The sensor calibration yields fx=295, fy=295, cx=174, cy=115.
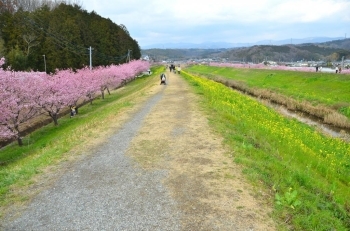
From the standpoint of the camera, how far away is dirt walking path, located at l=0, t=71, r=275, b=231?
19.6 feet

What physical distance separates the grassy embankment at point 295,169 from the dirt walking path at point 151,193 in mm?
500

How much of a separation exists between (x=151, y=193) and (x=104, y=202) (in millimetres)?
1121

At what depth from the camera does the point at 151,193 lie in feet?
23.5

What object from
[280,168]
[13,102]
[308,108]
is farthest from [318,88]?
[13,102]

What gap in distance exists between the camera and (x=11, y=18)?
5491cm

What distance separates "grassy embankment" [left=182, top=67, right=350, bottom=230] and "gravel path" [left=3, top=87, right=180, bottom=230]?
8.27ft

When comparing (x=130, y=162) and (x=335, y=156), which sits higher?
(x=130, y=162)

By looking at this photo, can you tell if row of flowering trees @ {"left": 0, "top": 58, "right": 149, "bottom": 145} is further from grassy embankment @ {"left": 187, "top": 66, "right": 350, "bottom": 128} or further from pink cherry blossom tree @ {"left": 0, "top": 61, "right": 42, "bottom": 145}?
grassy embankment @ {"left": 187, "top": 66, "right": 350, "bottom": 128}

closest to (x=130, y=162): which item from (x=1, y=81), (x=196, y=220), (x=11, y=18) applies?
(x=196, y=220)

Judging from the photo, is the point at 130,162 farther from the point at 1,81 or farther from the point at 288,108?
the point at 288,108

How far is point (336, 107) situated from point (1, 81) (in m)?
26.6

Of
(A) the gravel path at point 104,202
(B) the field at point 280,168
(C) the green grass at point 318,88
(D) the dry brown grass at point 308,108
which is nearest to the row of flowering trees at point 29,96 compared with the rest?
(B) the field at point 280,168

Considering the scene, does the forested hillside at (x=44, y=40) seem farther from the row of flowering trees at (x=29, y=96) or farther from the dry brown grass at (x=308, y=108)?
the dry brown grass at (x=308, y=108)

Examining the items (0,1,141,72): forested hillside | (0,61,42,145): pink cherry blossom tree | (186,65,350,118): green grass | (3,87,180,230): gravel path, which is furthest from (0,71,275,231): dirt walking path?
(0,1,141,72): forested hillside
